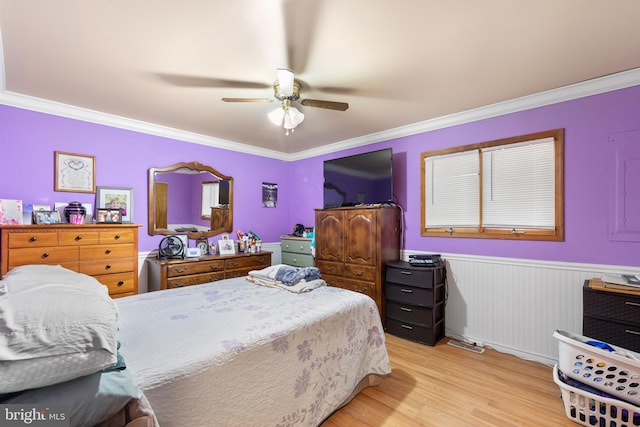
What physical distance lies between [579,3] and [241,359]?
2.58m

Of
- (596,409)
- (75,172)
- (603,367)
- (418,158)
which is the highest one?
(418,158)

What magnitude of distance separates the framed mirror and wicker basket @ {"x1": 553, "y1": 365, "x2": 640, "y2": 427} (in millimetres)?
4002

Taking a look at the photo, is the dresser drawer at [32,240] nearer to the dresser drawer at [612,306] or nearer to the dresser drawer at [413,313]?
the dresser drawer at [413,313]

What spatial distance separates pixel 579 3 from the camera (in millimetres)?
1532

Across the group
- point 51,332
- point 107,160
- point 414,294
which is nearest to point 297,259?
point 414,294

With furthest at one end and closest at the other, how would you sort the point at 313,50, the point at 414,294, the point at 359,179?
the point at 359,179 → the point at 414,294 → the point at 313,50

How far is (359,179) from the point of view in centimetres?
384

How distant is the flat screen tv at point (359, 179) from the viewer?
358 centimetres

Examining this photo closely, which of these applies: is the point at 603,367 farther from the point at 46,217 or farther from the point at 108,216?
the point at 46,217

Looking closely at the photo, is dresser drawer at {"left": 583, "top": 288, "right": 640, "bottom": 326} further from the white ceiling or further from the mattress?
the white ceiling

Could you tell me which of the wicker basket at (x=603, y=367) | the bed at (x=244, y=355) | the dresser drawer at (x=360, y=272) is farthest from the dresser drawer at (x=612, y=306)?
the dresser drawer at (x=360, y=272)

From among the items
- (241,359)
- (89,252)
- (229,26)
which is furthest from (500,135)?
(89,252)

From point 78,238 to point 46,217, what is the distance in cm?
44

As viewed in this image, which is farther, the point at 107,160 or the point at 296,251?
the point at 296,251
